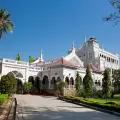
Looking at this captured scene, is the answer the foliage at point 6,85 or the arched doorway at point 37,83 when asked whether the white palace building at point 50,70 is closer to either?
the arched doorway at point 37,83

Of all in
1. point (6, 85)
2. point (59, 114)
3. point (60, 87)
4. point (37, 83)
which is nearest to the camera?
point (59, 114)

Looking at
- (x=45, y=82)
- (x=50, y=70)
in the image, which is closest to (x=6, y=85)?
(x=50, y=70)

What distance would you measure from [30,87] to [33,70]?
197 inches

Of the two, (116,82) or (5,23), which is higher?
(5,23)

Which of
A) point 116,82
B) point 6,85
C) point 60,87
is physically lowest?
point 60,87

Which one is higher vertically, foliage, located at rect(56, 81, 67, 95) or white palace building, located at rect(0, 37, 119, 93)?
white palace building, located at rect(0, 37, 119, 93)

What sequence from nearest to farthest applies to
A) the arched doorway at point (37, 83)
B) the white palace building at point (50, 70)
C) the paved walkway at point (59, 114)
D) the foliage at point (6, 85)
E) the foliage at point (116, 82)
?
the paved walkway at point (59, 114) → the foliage at point (6, 85) → the white palace building at point (50, 70) → the foliage at point (116, 82) → the arched doorway at point (37, 83)

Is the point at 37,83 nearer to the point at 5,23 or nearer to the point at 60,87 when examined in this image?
the point at 60,87

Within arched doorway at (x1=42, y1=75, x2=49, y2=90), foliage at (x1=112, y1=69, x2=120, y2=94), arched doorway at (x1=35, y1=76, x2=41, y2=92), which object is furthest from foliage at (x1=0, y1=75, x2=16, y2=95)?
foliage at (x1=112, y1=69, x2=120, y2=94)

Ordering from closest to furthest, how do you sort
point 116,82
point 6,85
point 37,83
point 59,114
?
1. point 59,114
2. point 6,85
3. point 116,82
4. point 37,83

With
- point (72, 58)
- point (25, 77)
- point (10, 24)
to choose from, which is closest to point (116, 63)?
point (72, 58)

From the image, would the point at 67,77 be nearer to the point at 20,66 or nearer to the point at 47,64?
the point at 47,64

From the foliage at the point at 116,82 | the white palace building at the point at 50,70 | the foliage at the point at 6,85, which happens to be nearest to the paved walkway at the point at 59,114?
the foliage at the point at 6,85

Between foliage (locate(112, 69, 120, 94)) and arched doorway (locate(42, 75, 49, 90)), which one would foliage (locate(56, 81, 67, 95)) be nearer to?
arched doorway (locate(42, 75, 49, 90))
